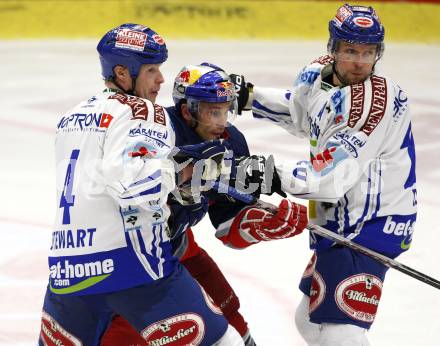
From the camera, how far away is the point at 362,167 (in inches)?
118

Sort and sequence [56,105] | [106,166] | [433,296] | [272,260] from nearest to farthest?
[106,166]
[433,296]
[272,260]
[56,105]

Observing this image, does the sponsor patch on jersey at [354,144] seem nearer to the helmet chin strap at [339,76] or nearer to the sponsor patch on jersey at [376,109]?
the sponsor patch on jersey at [376,109]

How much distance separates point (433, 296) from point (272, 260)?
2.65 ft

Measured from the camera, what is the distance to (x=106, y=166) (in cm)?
254

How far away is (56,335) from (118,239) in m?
0.36

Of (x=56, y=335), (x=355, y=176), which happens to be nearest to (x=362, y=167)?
(x=355, y=176)

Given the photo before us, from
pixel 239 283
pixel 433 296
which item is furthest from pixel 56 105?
pixel 433 296

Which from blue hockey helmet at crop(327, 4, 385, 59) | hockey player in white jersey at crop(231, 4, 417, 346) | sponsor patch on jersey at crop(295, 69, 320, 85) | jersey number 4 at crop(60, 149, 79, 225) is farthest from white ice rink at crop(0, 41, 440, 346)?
blue hockey helmet at crop(327, 4, 385, 59)

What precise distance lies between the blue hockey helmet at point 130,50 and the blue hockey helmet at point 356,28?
618 mm

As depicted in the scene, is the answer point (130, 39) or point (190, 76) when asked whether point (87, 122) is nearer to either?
point (130, 39)

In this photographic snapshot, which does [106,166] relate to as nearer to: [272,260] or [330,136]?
[330,136]

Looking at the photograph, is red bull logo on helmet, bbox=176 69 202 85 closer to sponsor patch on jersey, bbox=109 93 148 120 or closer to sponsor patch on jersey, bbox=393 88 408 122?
sponsor patch on jersey, bbox=109 93 148 120

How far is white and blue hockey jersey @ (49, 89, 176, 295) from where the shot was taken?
258 cm

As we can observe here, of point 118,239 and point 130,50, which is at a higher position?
point 130,50
